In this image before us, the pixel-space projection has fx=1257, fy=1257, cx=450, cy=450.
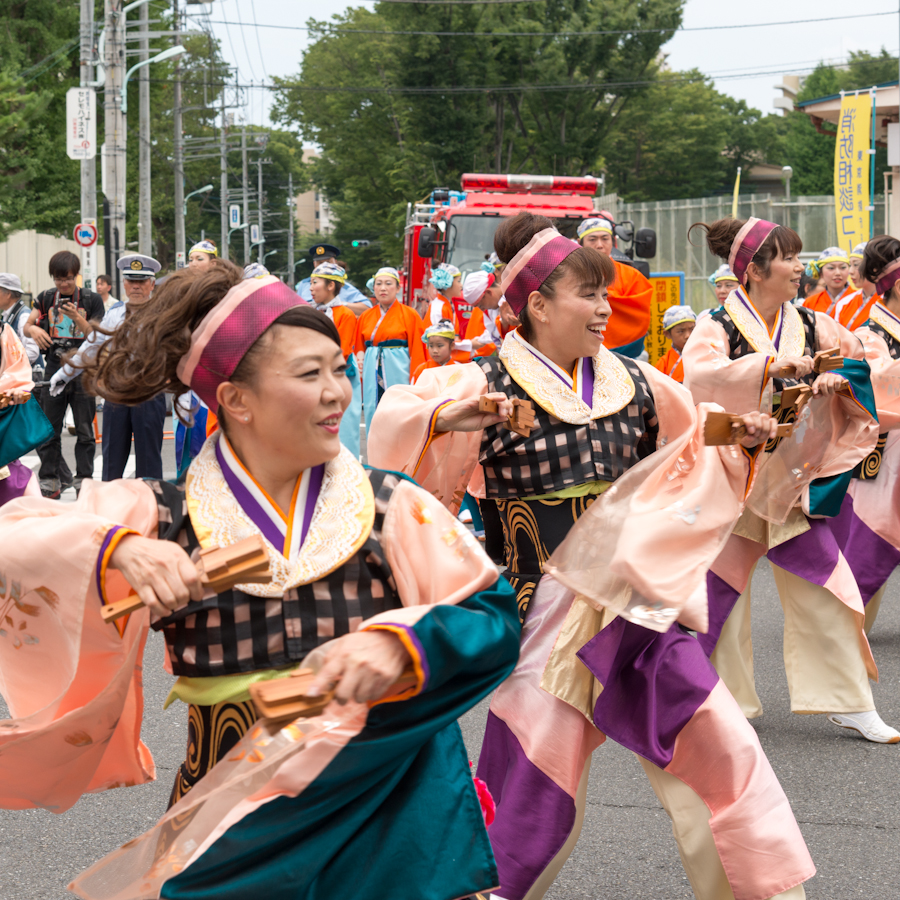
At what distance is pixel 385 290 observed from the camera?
12.0m

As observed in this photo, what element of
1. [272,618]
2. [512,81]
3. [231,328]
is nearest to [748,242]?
[231,328]

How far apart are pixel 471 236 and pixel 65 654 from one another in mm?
12538

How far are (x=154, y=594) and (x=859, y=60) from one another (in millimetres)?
69921

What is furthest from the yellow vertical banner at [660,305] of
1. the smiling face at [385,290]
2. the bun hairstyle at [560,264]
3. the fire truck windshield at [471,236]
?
the bun hairstyle at [560,264]

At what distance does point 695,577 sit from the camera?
2.82 m

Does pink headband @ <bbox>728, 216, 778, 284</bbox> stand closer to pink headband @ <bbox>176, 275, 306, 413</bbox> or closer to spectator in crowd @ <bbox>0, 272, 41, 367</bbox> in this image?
pink headband @ <bbox>176, 275, 306, 413</bbox>

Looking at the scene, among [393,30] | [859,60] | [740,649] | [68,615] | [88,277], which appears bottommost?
[740,649]

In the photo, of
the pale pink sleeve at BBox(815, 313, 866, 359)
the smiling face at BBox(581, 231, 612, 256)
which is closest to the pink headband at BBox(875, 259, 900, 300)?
the pale pink sleeve at BBox(815, 313, 866, 359)

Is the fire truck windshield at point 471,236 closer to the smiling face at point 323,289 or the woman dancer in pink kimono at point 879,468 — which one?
the smiling face at point 323,289

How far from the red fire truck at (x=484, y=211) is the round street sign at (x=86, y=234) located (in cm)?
596

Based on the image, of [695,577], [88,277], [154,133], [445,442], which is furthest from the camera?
[154,133]

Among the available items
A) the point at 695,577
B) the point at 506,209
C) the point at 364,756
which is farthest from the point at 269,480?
the point at 506,209

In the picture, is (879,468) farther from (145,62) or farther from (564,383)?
(145,62)

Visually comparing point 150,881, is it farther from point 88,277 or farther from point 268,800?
point 88,277
